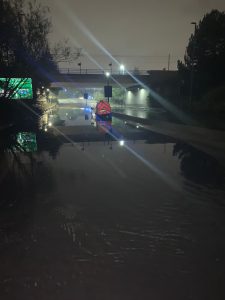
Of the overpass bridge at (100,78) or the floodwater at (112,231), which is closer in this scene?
the floodwater at (112,231)

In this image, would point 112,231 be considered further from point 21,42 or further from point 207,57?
point 207,57

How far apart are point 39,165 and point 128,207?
628 centimetres

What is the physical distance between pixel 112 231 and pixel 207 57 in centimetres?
5140

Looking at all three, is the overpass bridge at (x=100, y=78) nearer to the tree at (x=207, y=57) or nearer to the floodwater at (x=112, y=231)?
the tree at (x=207, y=57)

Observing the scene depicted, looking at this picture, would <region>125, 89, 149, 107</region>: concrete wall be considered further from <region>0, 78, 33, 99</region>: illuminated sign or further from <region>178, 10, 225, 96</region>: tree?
<region>0, 78, 33, 99</region>: illuminated sign

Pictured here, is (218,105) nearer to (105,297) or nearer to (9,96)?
(9,96)

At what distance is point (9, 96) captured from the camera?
41.9 meters

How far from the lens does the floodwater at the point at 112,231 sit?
5039 mm

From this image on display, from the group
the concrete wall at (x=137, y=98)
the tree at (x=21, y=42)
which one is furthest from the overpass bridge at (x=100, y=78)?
the tree at (x=21, y=42)

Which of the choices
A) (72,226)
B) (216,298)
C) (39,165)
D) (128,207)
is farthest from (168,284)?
(39,165)

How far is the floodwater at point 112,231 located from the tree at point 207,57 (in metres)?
40.0

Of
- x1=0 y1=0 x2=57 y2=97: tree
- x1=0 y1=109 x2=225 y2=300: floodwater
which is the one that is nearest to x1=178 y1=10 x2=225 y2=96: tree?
x1=0 y1=0 x2=57 y2=97: tree

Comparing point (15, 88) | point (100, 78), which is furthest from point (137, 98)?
point (15, 88)

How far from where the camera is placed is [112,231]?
712 cm
